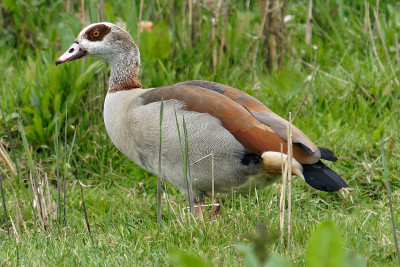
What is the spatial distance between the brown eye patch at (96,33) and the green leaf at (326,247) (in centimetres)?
274

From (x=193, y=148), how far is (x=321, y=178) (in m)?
0.72

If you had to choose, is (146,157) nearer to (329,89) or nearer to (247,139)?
(247,139)

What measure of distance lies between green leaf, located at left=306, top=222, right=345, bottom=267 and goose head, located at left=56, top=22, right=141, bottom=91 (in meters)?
2.60

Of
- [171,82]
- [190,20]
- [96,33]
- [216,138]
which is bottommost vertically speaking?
[171,82]

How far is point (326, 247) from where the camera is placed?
1.99 m

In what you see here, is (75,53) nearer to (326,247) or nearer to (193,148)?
(193,148)

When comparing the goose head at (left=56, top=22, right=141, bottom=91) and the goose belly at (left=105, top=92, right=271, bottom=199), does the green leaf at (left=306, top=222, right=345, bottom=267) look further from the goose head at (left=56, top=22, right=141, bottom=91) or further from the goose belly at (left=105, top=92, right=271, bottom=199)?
the goose head at (left=56, top=22, right=141, bottom=91)

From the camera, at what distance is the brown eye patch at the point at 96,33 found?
14.4 feet

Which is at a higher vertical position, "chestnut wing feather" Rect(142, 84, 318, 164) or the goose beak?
the goose beak

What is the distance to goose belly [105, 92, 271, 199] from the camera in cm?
364

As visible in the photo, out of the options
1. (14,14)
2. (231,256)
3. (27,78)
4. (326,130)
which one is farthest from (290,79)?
(14,14)

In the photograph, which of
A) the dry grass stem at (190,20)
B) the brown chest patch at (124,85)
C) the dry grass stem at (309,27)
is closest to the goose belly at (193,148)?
the brown chest patch at (124,85)

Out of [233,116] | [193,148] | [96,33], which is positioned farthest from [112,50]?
[233,116]

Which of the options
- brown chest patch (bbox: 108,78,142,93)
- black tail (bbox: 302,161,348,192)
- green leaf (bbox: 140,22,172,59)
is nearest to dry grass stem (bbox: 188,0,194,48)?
green leaf (bbox: 140,22,172,59)
